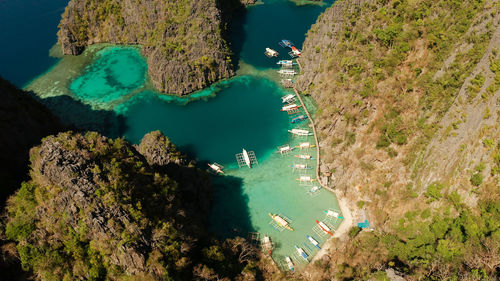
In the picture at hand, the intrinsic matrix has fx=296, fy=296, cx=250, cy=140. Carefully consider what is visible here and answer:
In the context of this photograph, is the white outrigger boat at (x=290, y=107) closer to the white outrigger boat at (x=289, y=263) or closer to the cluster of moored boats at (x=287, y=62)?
the cluster of moored boats at (x=287, y=62)

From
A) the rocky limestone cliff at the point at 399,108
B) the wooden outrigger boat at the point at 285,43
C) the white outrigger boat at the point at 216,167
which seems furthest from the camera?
the wooden outrigger boat at the point at 285,43

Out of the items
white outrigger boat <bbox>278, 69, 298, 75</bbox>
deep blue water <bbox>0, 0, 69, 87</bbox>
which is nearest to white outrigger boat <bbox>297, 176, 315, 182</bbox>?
white outrigger boat <bbox>278, 69, 298, 75</bbox>

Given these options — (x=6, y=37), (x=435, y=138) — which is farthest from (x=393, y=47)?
(x=6, y=37)

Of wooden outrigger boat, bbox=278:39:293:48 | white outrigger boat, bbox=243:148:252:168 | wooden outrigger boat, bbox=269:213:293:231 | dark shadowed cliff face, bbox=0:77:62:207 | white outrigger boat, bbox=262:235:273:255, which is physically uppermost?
wooden outrigger boat, bbox=278:39:293:48

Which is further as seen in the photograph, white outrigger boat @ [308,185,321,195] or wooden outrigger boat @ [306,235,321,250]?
white outrigger boat @ [308,185,321,195]

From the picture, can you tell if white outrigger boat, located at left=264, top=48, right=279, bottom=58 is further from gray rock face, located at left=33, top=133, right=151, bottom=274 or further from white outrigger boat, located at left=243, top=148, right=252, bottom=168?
gray rock face, located at left=33, top=133, right=151, bottom=274

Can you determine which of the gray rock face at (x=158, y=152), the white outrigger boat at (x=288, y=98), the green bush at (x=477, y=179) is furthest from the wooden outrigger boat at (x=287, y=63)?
the green bush at (x=477, y=179)

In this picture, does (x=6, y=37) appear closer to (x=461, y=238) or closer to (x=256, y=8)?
(x=256, y=8)
